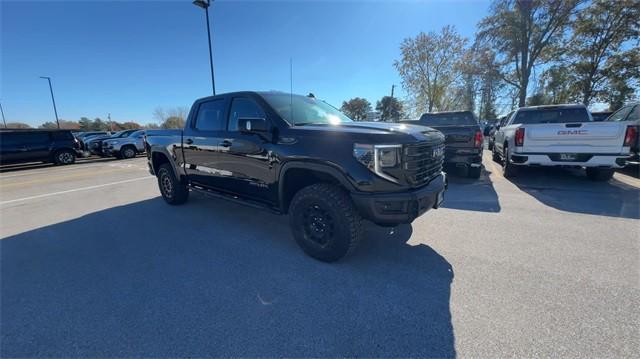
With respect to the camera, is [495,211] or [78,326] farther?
[495,211]

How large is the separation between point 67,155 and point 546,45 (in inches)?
1258

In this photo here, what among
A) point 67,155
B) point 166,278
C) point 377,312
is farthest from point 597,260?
point 67,155

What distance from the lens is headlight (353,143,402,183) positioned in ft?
8.16

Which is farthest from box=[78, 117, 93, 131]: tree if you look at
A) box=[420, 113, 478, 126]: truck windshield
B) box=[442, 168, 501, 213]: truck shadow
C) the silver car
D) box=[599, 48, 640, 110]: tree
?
box=[599, 48, 640, 110]: tree

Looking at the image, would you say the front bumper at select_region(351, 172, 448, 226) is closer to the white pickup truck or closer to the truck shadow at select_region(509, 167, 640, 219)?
the truck shadow at select_region(509, 167, 640, 219)

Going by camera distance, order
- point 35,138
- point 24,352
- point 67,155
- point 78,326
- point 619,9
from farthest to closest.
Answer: point 619,9 < point 67,155 < point 35,138 < point 78,326 < point 24,352

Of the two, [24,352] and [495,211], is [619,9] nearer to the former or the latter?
[495,211]

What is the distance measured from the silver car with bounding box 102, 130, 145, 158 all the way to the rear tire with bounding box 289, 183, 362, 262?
15.8 meters

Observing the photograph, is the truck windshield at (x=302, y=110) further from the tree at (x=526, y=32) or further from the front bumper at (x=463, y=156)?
the tree at (x=526, y=32)

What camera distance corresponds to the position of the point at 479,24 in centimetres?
2047

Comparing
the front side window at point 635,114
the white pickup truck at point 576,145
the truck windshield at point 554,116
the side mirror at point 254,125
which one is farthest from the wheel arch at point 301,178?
the front side window at point 635,114

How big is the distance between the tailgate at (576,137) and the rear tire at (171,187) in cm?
719

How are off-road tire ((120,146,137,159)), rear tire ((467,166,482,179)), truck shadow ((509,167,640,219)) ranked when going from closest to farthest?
truck shadow ((509,167,640,219)) → rear tire ((467,166,482,179)) → off-road tire ((120,146,137,159))

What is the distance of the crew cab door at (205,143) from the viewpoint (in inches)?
157
